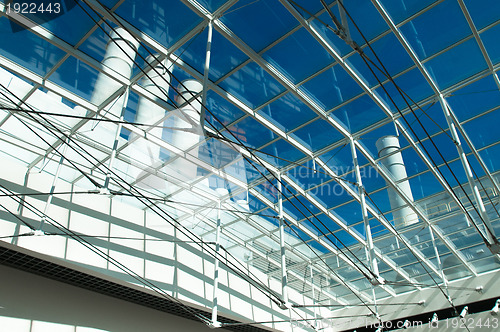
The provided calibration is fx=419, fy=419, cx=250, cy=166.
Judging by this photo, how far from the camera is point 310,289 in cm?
2484

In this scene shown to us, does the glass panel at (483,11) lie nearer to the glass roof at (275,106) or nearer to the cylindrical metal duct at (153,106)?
the glass roof at (275,106)

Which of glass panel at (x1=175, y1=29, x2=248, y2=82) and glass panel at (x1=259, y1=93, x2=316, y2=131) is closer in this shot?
Result: glass panel at (x1=175, y1=29, x2=248, y2=82)

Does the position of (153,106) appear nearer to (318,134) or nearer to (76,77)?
(76,77)

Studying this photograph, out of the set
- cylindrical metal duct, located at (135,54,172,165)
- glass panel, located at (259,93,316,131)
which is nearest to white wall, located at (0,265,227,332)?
cylindrical metal duct, located at (135,54,172,165)

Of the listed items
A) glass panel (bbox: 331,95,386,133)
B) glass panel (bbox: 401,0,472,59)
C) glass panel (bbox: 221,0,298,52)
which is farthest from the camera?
glass panel (bbox: 331,95,386,133)

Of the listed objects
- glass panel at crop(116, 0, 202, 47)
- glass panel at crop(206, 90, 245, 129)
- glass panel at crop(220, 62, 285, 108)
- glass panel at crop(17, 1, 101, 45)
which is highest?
glass panel at crop(116, 0, 202, 47)

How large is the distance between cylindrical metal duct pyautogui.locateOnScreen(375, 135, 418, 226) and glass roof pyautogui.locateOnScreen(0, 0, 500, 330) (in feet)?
0.26

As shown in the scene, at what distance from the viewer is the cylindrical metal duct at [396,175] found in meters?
15.5

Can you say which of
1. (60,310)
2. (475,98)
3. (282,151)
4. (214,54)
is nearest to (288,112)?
(282,151)

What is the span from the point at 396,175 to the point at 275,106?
5.90m

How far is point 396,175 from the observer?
16438 mm

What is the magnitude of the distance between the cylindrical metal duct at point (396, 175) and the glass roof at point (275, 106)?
0.26 ft

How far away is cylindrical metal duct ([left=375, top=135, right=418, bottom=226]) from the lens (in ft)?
51.0

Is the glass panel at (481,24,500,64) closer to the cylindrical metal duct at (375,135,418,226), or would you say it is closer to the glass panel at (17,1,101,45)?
the cylindrical metal duct at (375,135,418,226)
